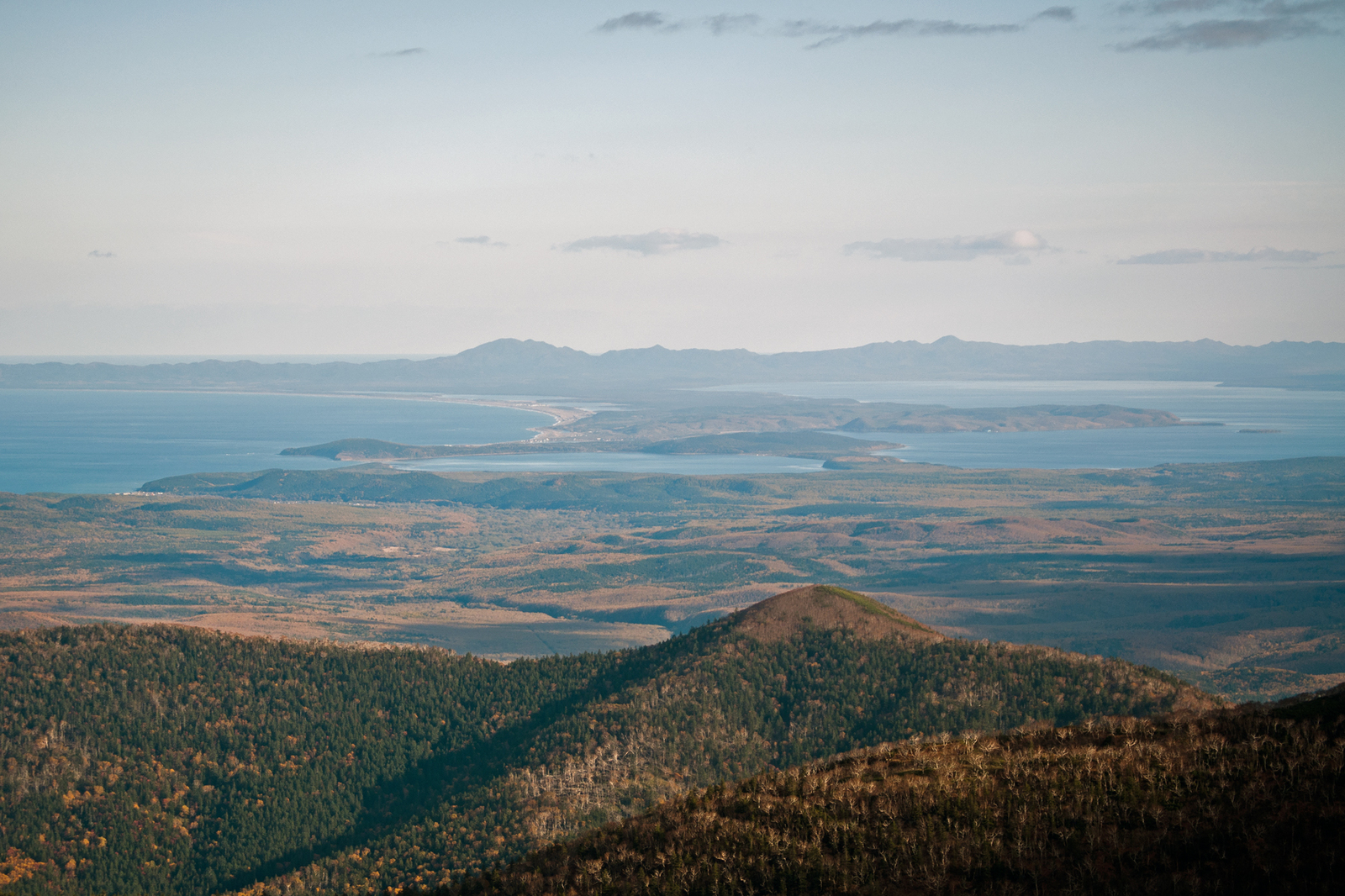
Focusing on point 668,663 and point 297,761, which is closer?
point 297,761

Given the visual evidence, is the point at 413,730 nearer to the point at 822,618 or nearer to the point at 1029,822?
the point at 822,618

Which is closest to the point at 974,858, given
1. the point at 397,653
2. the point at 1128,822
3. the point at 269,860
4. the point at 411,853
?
the point at 1128,822

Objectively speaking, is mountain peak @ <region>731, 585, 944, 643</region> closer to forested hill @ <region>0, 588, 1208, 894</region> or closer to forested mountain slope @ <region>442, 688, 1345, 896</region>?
forested hill @ <region>0, 588, 1208, 894</region>

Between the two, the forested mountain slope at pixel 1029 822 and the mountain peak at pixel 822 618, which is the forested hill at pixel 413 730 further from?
the forested mountain slope at pixel 1029 822

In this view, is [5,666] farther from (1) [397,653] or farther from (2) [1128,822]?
(2) [1128,822]

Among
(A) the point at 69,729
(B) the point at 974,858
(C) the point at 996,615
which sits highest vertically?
(B) the point at 974,858

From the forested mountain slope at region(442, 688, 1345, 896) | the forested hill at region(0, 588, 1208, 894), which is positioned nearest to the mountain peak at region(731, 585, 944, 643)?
the forested hill at region(0, 588, 1208, 894)
